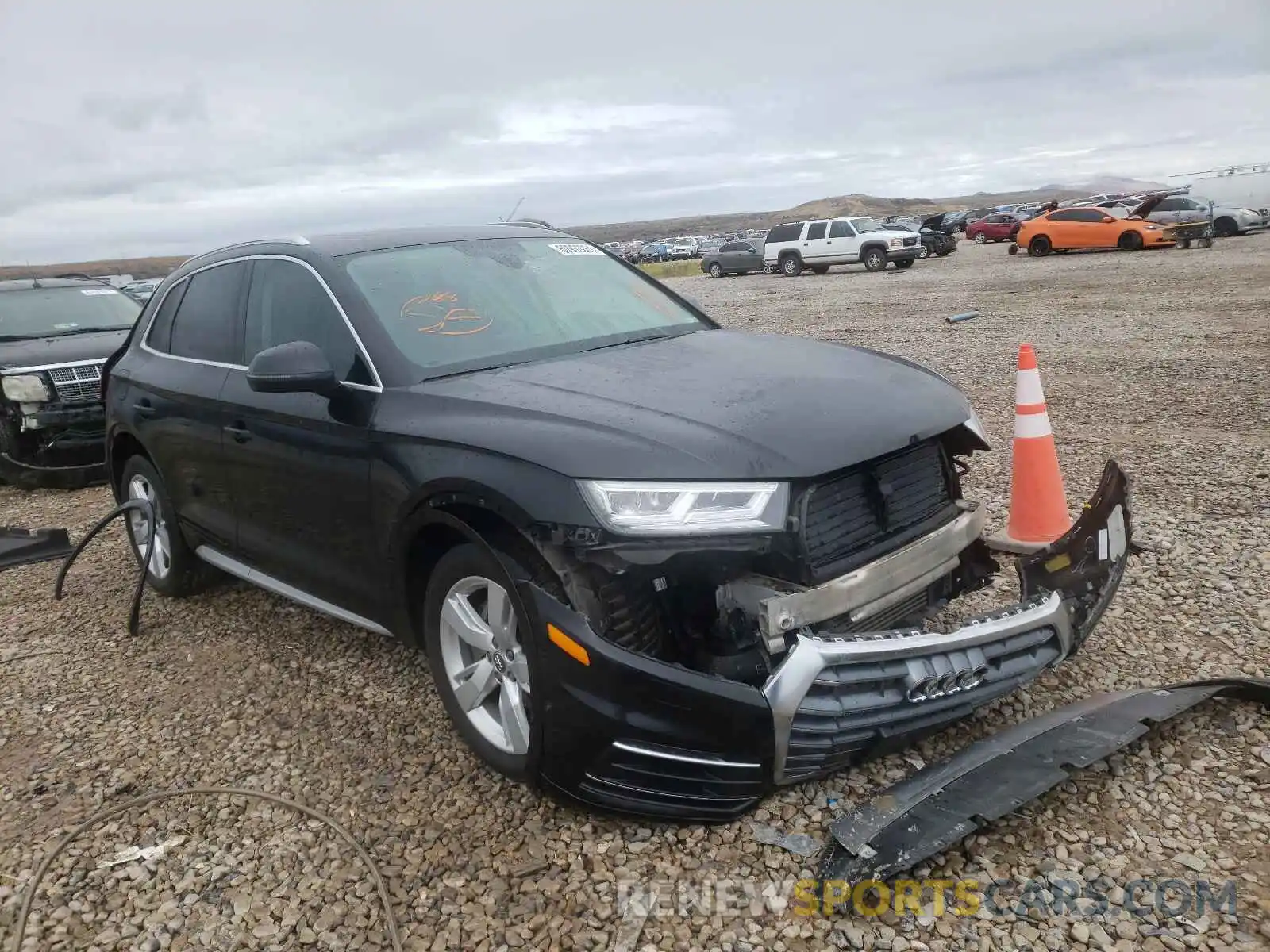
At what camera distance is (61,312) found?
8.78 meters

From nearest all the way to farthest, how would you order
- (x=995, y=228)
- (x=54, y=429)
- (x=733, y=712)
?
(x=733, y=712) < (x=54, y=429) < (x=995, y=228)

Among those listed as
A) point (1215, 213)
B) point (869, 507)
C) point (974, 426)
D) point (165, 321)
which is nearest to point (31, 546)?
point (165, 321)

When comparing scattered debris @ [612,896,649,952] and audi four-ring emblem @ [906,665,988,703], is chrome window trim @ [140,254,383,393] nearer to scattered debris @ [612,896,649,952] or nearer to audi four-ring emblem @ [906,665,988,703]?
scattered debris @ [612,896,649,952]

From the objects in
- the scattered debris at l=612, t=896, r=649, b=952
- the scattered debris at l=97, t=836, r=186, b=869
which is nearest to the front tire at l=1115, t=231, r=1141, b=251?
the scattered debris at l=612, t=896, r=649, b=952

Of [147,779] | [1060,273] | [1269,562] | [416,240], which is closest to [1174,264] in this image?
[1060,273]

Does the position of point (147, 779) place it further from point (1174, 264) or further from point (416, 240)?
point (1174, 264)

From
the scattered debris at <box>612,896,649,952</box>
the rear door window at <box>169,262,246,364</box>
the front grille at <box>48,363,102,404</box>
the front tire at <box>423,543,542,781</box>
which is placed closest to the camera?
the scattered debris at <box>612,896,649,952</box>

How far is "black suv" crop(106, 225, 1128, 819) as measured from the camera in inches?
100.0

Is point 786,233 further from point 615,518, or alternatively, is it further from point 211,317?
point 615,518

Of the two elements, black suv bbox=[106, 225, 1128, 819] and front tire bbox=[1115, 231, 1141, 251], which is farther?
front tire bbox=[1115, 231, 1141, 251]

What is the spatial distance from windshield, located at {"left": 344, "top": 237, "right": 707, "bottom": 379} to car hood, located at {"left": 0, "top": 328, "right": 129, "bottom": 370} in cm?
466

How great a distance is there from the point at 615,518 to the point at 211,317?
9.29 feet

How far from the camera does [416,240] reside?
3.97 metres

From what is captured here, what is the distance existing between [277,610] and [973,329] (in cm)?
1119
